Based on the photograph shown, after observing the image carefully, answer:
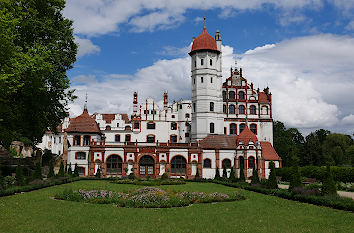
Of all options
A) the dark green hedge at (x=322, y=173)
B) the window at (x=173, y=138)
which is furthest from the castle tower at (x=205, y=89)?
the dark green hedge at (x=322, y=173)

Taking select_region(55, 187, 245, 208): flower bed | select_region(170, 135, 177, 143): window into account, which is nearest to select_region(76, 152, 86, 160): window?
select_region(170, 135, 177, 143): window

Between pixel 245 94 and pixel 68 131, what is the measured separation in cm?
3173

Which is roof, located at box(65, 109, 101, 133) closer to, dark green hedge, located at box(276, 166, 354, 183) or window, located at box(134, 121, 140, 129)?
window, located at box(134, 121, 140, 129)

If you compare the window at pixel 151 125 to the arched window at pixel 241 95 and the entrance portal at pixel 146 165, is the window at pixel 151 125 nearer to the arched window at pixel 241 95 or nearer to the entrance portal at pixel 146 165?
the entrance portal at pixel 146 165

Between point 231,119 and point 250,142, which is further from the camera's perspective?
point 231,119

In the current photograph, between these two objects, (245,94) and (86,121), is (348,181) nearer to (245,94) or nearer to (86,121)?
(245,94)

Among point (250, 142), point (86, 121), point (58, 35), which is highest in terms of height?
point (58, 35)

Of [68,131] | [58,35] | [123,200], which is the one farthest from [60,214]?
[68,131]

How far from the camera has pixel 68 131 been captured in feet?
172

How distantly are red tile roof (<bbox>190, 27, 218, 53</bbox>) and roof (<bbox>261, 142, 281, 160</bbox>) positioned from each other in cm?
1896

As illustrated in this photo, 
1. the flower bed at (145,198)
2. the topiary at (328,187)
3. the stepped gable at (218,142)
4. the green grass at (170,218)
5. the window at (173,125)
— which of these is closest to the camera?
the green grass at (170,218)

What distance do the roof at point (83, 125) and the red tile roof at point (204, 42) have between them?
2159 centimetres

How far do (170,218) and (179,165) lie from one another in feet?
122

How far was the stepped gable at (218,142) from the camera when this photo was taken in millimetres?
52969
